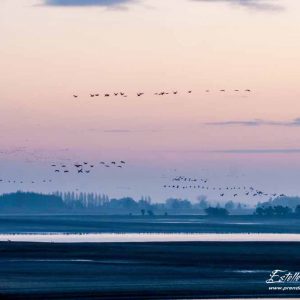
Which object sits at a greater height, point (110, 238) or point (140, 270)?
point (110, 238)

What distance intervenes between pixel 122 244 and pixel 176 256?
2386 cm

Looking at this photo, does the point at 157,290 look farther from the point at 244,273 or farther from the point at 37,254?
the point at 37,254

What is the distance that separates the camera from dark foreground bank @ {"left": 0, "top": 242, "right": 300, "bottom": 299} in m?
66.8

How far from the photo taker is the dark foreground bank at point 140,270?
219ft

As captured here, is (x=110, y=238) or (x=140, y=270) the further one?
(x=110, y=238)

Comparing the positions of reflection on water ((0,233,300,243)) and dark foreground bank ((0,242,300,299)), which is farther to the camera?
reflection on water ((0,233,300,243))

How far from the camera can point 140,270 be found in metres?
84.7

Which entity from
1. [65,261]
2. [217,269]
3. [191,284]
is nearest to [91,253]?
[65,261]

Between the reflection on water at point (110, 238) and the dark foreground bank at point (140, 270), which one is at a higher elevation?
the reflection on water at point (110, 238)

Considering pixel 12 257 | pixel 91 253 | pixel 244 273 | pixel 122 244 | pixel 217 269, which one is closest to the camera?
pixel 244 273

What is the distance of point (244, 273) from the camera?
81250 millimetres

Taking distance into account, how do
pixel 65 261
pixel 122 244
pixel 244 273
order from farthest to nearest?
pixel 122 244 < pixel 65 261 < pixel 244 273

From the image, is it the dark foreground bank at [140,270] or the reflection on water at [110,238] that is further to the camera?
the reflection on water at [110,238]

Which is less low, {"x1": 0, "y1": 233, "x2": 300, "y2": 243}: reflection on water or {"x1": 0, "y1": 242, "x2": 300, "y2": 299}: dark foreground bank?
{"x1": 0, "y1": 233, "x2": 300, "y2": 243}: reflection on water
